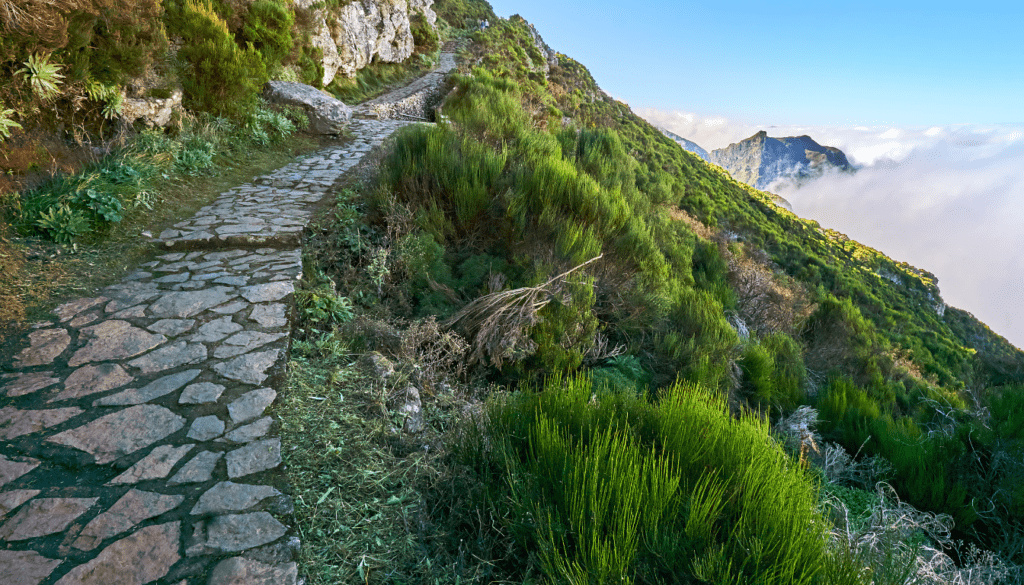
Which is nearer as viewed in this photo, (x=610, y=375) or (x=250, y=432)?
(x=250, y=432)

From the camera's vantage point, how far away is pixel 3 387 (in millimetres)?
2236

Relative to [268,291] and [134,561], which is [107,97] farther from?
[134,561]

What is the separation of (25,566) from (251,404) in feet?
3.04

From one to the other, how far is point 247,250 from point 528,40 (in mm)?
25432

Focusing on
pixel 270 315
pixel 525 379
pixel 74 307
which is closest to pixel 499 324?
pixel 525 379

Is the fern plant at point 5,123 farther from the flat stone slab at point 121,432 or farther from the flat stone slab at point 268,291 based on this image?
the flat stone slab at point 121,432

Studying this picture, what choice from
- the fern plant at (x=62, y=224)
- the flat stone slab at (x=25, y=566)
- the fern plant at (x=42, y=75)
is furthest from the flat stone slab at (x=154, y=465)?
the fern plant at (x=42, y=75)

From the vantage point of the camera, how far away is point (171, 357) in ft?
8.42

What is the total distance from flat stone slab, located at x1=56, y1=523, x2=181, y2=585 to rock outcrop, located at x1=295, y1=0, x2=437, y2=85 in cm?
1090

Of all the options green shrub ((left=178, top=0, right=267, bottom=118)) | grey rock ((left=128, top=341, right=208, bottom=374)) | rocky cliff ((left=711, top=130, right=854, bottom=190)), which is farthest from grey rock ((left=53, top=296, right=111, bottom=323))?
rocky cliff ((left=711, top=130, right=854, bottom=190))

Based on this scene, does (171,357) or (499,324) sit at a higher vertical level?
(499,324)

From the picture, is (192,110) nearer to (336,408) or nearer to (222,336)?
(222,336)

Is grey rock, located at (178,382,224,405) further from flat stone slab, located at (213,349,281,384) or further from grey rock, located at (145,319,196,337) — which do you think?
grey rock, located at (145,319,196,337)

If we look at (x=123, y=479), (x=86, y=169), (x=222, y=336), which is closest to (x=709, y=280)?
(x=222, y=336)
